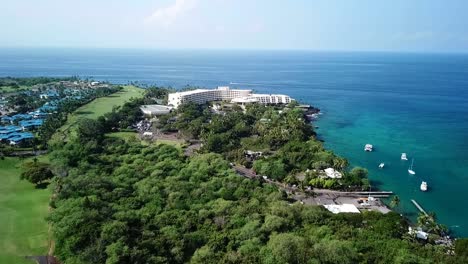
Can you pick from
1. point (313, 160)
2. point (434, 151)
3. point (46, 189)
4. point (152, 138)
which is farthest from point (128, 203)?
point (434, 151)

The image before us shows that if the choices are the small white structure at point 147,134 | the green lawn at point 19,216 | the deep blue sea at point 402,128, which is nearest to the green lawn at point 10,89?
the deep blue sea at point 402,128

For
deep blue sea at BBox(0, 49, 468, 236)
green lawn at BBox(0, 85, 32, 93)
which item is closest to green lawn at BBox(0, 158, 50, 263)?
deep blue sea at BBox(0, 49, 468, 236)

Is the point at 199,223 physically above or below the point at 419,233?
above

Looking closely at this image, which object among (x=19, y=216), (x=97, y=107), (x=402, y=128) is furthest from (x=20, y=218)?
(x=402, y=128)

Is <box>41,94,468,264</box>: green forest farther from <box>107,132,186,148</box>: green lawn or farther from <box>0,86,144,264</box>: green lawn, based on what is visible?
<box>107,132,186,148</box>: green lawn

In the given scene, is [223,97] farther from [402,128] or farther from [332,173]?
[332,173]
